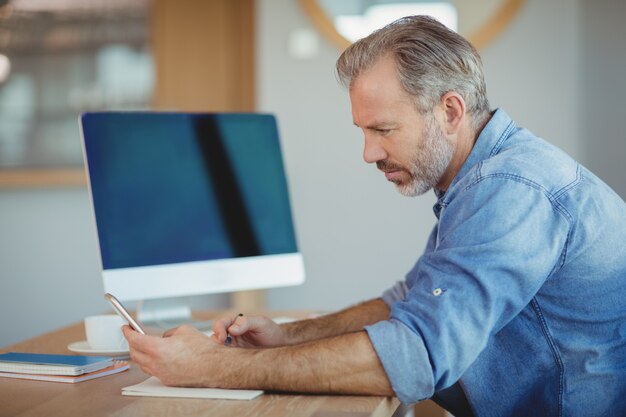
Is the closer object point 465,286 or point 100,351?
point 465,286

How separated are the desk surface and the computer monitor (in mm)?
457

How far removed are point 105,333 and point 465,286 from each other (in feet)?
2.27

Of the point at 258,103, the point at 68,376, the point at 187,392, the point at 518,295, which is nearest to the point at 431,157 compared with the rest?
the point at 518,295

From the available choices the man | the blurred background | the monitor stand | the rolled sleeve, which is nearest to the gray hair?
the man

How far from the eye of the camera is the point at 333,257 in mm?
3283

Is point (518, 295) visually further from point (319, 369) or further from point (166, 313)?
point (166, 313)

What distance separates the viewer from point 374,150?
157cm

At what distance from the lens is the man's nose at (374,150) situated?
61.8 inches

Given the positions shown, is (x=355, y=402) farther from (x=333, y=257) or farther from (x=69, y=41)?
(x=69, y=41)

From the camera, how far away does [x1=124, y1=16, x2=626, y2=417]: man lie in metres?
1.26

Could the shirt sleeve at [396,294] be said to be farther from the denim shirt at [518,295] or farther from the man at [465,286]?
the denim shirt at [518,295]

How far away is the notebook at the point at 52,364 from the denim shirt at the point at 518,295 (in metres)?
0.46

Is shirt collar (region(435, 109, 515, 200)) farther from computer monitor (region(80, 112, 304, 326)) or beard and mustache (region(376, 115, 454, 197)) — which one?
computer monitor (region(80, 112, 304, 326))

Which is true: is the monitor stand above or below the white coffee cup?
below
